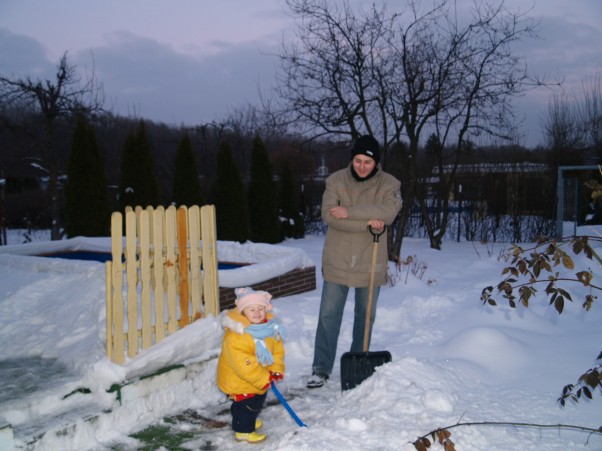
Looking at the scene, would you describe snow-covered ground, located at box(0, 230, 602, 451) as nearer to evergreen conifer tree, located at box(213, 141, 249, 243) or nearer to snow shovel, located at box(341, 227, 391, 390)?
snow shovel, located at box(341, 227, 391, 390)

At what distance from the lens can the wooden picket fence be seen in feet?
12.6

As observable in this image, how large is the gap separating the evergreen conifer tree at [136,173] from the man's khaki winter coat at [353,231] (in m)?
7.86

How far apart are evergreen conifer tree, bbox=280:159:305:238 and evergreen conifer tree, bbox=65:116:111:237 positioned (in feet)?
20.5

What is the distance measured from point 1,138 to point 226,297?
52.9 ft

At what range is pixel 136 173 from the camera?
11406mm

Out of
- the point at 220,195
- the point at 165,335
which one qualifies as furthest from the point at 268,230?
the point at 165,335

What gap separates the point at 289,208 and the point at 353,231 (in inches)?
465

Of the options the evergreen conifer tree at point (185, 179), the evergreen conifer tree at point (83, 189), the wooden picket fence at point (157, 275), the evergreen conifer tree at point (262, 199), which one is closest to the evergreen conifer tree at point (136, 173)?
the evergreen conifer tree at point (83, 189)

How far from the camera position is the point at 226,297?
19.5 feet

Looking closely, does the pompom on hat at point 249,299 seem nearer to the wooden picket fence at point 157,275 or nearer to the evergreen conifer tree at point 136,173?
the wooden picket fence at point 157,275

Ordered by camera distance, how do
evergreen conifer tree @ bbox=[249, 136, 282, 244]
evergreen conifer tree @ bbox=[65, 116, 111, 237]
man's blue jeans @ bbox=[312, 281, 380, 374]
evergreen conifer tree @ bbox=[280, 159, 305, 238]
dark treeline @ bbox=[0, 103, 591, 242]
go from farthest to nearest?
evergreen conifer tree @ bbox=[280, 159, 305, 238], evergreen conifer tree @ bbox=[249, 136, 282, 244], dark treeline @ bbox=[0, 103, 591, 242], evergreen conifer tree @ bbox=[65, 116, 111, 237], man's blue jeans @ bbox=[312, 281, 380, 374]

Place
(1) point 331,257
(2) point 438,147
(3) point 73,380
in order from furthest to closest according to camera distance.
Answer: (2) point 438,147, (1) point 331,257, (3) point 73,380

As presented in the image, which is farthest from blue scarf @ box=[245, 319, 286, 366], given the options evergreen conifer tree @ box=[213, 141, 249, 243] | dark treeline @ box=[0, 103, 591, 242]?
evergreen conifer tree @ box=[213, 141, 249, 243]

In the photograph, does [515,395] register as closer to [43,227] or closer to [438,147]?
[438,147]
